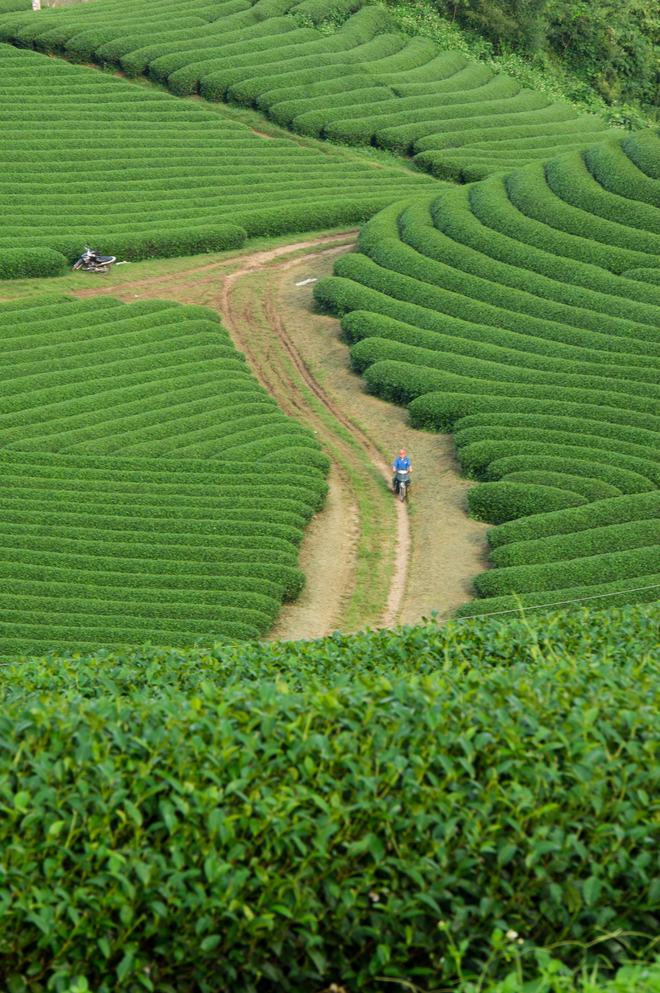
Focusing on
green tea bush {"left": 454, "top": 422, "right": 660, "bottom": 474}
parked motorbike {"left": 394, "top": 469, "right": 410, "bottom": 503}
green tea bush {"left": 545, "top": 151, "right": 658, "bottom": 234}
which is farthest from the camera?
green tea bush {"left": 545, "top": 151, "right": 658, "bottom": 234}

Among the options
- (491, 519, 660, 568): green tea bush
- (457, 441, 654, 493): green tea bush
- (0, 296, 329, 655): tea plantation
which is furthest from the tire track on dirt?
(491, 519, 660, 568): green tea bush

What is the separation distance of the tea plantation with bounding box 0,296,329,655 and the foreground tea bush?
1228 cm

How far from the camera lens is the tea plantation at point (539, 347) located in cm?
2458

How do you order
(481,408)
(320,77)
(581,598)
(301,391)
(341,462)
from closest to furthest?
(581,598)
(481,408)
(341,462)
(301,391)
(320,77)

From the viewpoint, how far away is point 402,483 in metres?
29.2

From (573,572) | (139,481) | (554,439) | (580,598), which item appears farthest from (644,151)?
(139,481)

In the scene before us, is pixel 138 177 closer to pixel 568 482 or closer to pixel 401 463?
pixel 401 463

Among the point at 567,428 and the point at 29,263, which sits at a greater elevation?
the point at 567,428

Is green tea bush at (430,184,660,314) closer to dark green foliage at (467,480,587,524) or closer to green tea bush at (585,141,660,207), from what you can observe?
green tea bush at (585,141,660,207)

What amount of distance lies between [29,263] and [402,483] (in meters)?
19.2

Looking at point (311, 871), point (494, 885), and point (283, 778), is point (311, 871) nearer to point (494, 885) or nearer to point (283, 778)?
point (283, 778)

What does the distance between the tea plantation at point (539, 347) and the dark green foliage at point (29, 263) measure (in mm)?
10345

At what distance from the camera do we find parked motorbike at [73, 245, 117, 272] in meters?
40.9

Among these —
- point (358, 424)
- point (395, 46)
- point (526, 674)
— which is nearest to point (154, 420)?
point (358, 424)
